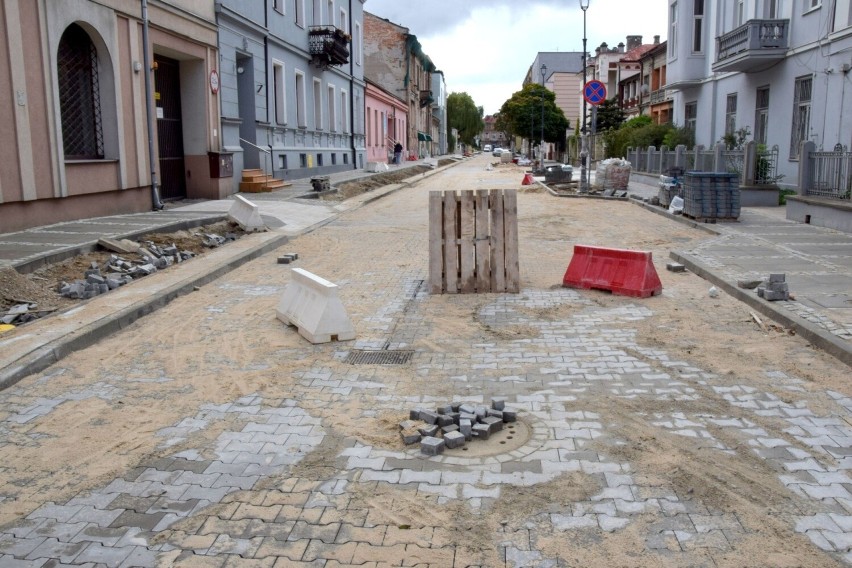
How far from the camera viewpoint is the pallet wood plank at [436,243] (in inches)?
333

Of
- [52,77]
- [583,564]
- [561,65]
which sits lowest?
[583,564]

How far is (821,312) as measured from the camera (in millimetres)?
7281

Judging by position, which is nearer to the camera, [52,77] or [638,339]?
[638,339]

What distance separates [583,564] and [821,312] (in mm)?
5314

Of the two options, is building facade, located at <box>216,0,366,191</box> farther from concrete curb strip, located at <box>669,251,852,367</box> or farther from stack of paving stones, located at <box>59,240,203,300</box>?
concrete curb strip, located at <box>669,251,852,367</box>

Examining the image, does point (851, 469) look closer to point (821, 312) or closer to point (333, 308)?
point (821, 312)

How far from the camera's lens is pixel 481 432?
4.44 metres

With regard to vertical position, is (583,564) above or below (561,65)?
below

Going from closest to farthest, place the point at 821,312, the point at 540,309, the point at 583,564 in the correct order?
the point at 583,564 → the point at 821,312 → the point at 540,309

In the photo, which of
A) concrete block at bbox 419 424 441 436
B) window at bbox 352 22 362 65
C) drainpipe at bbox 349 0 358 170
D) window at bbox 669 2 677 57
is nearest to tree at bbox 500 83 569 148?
window at bbox 352 22 362 65

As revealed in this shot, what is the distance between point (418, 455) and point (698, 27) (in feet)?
97.0

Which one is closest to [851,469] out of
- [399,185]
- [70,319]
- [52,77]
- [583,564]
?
[583,564]

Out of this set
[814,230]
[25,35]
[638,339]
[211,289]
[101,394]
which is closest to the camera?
[101,394]

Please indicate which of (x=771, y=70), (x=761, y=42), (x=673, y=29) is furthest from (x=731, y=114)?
(x=673, y=29)
